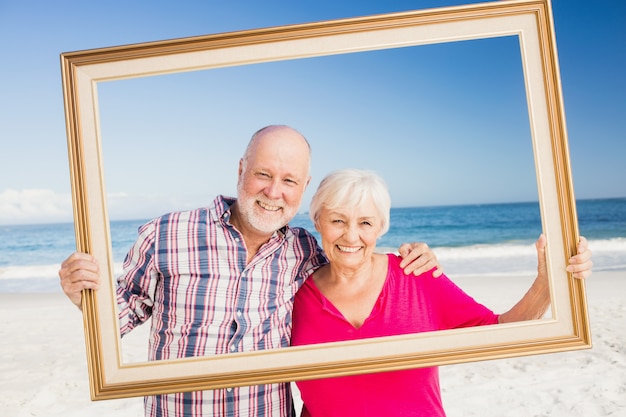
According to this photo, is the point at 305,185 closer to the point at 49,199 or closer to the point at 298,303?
the point at 298,303

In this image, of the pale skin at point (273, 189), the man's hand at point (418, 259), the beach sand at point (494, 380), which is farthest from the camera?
the beach sand at point (494, 380)

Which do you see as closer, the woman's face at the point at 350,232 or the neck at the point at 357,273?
the woman's face at the point at 350,232

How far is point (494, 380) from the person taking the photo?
4.91 metres

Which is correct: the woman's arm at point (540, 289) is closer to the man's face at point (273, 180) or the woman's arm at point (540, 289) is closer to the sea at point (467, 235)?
the sea at point (467, 235)

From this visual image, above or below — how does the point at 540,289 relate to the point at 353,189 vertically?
below

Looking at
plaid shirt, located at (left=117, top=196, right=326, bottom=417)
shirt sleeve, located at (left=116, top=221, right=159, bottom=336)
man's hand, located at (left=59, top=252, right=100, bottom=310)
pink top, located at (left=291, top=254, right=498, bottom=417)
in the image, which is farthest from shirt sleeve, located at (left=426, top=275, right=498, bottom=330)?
man's hand, located at (left=59, top=252, right=100, bottom=310)

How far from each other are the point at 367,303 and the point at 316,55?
1.03m

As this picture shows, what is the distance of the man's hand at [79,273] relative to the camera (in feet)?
6.35

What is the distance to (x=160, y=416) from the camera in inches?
88.3

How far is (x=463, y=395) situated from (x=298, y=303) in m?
3.13

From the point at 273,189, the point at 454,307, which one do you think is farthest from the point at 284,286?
the point at 454,307

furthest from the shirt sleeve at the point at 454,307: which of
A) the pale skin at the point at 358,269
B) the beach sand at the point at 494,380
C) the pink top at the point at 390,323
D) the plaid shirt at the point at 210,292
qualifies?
the beach sand at the point at 494,380

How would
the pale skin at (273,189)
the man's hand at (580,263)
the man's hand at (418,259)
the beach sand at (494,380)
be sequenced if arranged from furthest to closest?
the beach sand at (494,380), the man's hand at (418,259), the pale skin at (273,189), the man's hand at (580,263)

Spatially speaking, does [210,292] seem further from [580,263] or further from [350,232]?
[580,263]
